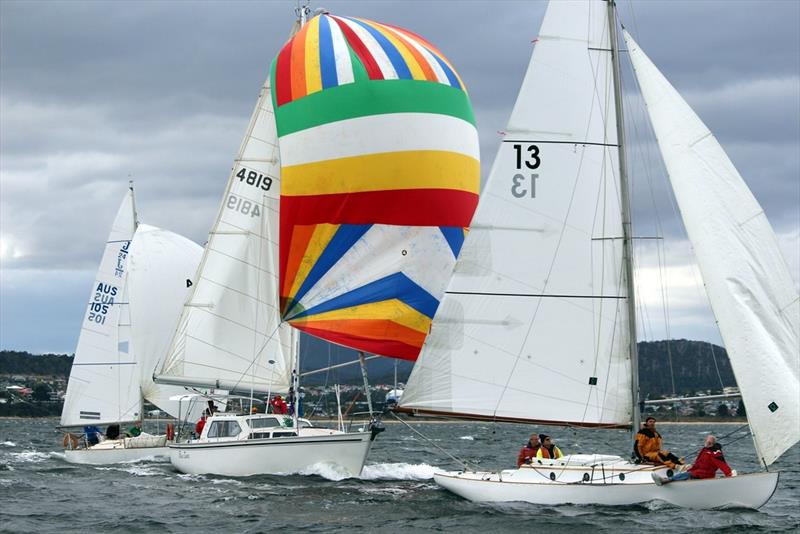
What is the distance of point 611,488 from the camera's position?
22.4 metres

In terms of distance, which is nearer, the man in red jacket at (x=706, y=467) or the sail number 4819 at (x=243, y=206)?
the man in red jacket at (x=706, y=467)

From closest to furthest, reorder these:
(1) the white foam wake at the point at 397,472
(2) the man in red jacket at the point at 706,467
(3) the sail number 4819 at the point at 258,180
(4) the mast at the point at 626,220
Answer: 1. (2) the man in red jacket at the point at 706,467
2. (4) the mast at the point at 626,220
3. (1) the white foam wake at the point at 397,472
4. (3) the sail number 4819 at the point at 258,180

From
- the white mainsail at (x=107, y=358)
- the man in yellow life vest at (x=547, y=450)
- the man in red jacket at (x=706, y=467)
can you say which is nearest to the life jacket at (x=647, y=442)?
the man in red jacket at (x=706, y=467)

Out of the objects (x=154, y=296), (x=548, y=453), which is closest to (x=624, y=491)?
(x=548, y=453)

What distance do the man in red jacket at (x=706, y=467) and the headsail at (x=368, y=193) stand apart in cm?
985

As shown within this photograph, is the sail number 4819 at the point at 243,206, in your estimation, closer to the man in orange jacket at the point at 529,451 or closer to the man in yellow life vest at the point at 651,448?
the man in orange jacket at the point at 529,451

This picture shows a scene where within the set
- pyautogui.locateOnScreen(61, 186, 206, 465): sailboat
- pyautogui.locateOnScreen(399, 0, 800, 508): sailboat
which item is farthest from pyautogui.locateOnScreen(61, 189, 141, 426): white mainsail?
pyautogui.locateOnScreen(399, 0, 800, 508): sailboat

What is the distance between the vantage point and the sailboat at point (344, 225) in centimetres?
→ 3091

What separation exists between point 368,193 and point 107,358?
1609 centimetres

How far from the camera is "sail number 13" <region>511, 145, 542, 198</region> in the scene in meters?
23.9

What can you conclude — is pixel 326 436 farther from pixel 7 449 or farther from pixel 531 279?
pixel 7 449

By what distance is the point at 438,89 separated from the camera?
32.9 m

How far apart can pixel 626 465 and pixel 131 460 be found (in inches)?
839

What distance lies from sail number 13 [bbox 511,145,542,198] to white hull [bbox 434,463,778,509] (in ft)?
17.3
